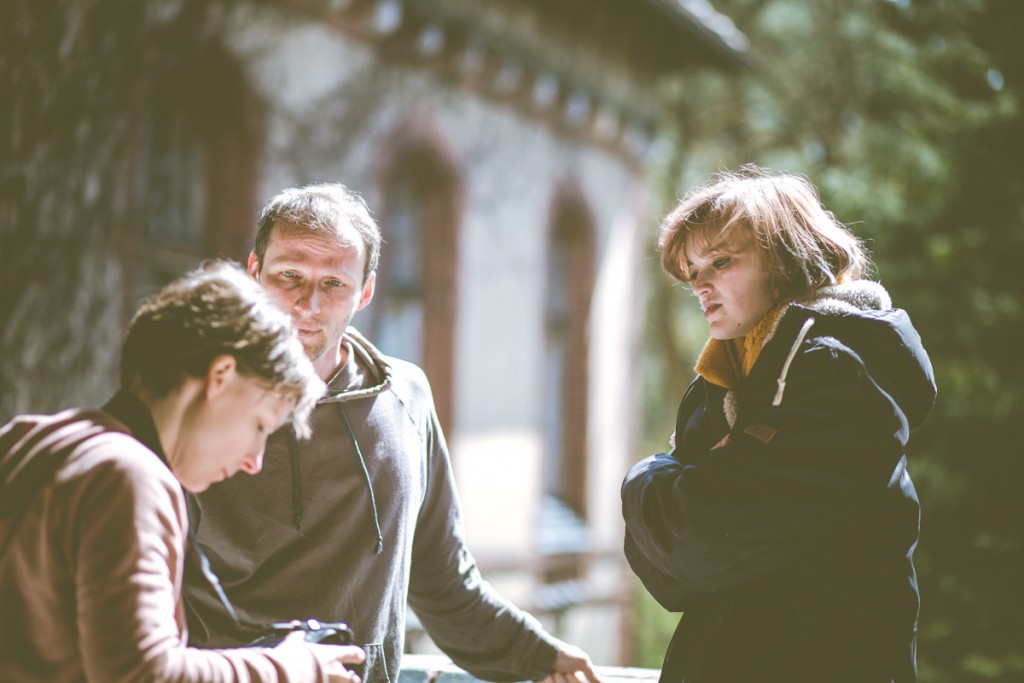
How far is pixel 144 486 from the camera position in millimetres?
1724

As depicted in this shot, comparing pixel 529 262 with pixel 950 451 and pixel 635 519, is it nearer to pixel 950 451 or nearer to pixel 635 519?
pixel 950 451

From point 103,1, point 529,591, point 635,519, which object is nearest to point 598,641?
point 529,591

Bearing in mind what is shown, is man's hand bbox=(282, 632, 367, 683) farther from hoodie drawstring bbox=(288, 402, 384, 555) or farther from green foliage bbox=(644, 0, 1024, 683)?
green foliage bbox=(644, 0, 1024, 683)

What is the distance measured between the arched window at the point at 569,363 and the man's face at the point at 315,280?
1026cm

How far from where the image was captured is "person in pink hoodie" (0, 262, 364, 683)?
1.68m

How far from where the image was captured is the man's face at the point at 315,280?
109 inches

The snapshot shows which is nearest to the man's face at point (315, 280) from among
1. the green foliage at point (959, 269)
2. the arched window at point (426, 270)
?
the green foliage at point (959, 269)

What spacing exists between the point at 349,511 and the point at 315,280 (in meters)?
0.55

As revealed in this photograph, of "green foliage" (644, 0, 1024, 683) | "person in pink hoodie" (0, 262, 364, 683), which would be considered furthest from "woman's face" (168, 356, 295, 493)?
"green foliage" (644, 0, 1024, 683)

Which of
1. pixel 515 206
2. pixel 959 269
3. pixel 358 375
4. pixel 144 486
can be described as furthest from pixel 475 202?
pixel 144 486

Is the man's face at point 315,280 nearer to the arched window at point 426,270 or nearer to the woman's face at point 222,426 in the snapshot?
the woman's face at point 222,426

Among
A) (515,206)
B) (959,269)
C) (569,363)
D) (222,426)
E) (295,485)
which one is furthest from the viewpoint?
(569,363)

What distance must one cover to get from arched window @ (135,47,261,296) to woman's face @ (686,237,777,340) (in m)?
5.86

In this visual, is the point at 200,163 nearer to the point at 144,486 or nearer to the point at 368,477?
the point at 368,477
